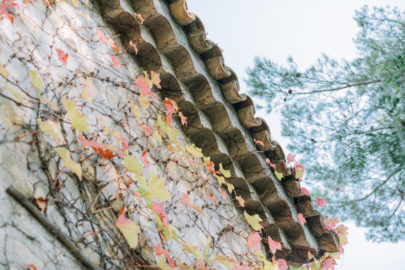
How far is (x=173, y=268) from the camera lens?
195 cm

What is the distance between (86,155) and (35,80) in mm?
403

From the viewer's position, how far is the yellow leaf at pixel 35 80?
1.62 m

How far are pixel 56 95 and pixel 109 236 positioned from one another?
0.71m

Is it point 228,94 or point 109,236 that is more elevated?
point 228,94

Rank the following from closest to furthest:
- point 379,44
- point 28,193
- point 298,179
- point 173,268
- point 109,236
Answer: point 28,193, point 109,236, point 173,268, point 298,179, point 379,44

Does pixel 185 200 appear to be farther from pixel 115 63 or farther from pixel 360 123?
pixel 360 123

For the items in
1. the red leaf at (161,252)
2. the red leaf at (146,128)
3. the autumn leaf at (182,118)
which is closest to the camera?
the red leaf at (161,252)

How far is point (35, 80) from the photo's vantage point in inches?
64.4

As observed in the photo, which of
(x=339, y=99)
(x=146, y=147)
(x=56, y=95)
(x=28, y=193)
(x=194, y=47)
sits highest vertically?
(x=339, y=99)

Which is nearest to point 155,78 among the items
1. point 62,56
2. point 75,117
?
point 62,56

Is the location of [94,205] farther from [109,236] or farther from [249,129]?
[249,129]

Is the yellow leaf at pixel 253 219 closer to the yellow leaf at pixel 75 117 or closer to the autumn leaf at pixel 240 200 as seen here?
the autumn leaf at pixel 240 200

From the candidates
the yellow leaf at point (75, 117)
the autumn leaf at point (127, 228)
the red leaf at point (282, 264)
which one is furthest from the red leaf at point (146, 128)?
the red leaf at point (282, 264)

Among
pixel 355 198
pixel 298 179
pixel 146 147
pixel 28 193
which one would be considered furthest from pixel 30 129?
pixel 355 198
